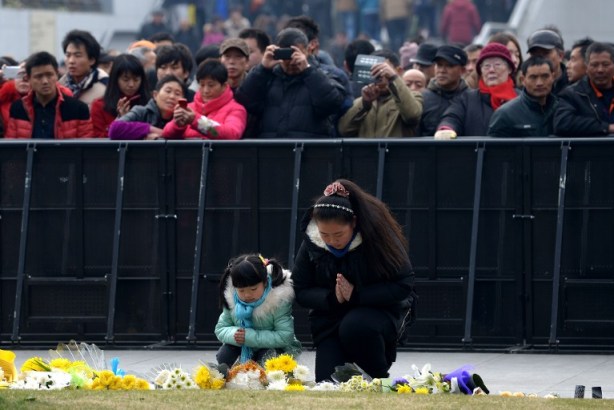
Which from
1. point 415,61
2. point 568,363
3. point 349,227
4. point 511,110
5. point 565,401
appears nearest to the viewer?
point 565,401

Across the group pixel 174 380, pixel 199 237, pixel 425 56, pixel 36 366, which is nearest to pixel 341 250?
pixel 174 380

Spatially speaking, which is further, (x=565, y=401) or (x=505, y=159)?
(x=505, y=159)

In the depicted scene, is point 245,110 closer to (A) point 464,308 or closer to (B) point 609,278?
(A) point 464,308

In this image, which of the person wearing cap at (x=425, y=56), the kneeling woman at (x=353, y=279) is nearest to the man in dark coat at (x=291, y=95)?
the person wearing cap at (x=425, y=56)

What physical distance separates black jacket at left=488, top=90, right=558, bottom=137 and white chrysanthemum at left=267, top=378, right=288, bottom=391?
364 centimetres

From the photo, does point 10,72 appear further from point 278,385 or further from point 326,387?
point 326,387

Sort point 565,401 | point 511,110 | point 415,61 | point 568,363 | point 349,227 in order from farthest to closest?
point 415,61
point 511,110
point 568,363
point 349,227
point 565,401

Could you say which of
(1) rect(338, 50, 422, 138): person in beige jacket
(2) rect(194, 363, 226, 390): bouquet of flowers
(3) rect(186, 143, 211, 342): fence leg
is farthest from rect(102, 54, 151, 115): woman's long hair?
(2) rect(194, 363, 226, 390): bouquet of flowers

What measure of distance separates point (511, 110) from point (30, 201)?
3897mm

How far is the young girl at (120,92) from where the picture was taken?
13.3 metres

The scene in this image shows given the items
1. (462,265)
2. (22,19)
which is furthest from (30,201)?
(22,19)

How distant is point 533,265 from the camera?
39.1 ft

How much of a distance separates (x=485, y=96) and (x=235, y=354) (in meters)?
3.87

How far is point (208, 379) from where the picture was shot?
929cm
